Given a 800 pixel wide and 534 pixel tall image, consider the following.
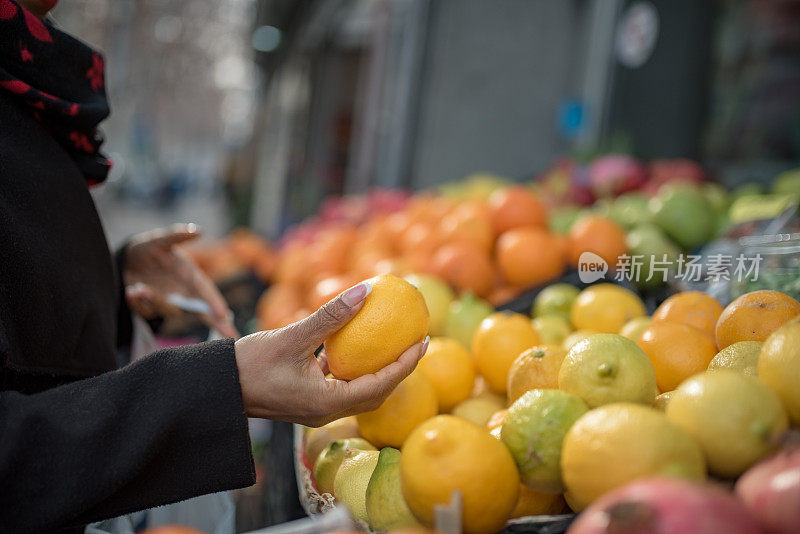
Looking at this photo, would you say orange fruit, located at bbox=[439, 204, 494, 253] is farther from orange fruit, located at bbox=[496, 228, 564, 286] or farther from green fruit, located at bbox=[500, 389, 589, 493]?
green fruit, located at bbox=[500, 389, 589, 493]

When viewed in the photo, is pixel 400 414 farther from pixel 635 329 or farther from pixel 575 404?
pixel 635 329

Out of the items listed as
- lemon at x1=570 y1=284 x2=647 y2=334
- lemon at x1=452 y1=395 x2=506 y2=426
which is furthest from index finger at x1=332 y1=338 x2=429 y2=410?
lemon at x1=570 y1=284 x2=647 y2=334


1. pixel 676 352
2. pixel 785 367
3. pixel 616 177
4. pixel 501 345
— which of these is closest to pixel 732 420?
pixel 785 367

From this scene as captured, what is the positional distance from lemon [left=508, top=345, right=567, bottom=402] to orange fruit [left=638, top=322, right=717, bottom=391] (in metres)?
0.19

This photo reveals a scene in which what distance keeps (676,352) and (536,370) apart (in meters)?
0.30

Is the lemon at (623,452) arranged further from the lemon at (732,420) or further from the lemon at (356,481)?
the lemon at (356,481)

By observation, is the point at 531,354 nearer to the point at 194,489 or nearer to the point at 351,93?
the point at 194,489

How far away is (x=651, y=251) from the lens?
7.54ft

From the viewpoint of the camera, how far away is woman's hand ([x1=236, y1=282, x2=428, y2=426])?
1103 mm

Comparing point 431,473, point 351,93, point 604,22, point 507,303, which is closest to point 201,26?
point 351,93

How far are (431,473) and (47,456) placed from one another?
0.68m

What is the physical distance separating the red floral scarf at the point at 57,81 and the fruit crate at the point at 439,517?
1027 millimetres

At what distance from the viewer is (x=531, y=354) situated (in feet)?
4.38

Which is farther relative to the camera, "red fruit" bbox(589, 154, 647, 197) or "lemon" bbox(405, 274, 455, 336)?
"red fruit" bbox(589, 154, 647, 197)
